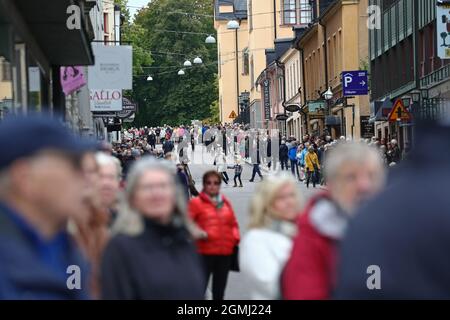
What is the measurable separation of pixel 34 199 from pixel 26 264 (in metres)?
0.21

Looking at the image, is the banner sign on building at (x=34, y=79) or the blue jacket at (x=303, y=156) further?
the blue jacket at (x=303, y=156)

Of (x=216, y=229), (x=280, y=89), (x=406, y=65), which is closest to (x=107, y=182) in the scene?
(x=216, y=229)

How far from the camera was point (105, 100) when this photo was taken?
44906 mm

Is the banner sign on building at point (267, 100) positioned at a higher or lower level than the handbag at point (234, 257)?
higher

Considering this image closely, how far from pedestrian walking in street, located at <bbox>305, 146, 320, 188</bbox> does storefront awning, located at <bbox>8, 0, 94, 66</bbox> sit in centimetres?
2100

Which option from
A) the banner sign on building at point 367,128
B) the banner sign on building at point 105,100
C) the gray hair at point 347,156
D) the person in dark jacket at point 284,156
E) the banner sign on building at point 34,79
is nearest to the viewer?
the gray hair at point 347,156

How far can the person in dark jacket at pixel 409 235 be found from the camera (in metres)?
3.85

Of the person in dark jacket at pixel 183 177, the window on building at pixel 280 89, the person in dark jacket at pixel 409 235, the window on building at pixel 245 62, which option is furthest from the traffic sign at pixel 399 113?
the window on building at pixel 245 62

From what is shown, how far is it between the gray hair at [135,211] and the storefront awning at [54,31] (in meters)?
11.1

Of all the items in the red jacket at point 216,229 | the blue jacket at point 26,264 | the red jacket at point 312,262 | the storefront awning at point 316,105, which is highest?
the storefront awning at point 316,105

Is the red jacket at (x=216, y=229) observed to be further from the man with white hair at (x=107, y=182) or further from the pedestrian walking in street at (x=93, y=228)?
the pedestrian walking in street at (x=93, y=228)

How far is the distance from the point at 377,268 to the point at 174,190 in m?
2.41

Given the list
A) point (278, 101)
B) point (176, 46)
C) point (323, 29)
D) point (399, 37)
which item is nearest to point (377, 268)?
point (399, 37)

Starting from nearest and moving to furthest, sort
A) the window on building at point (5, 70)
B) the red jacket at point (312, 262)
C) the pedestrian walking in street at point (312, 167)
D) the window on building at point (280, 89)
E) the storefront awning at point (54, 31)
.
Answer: the red jacket at point (312, 262) → the window on building at point (5, 70) → the storefront awning at point (54, 31) → the pedestrian walking in street at point (312, 167) → the window on building at point (280, 89)
